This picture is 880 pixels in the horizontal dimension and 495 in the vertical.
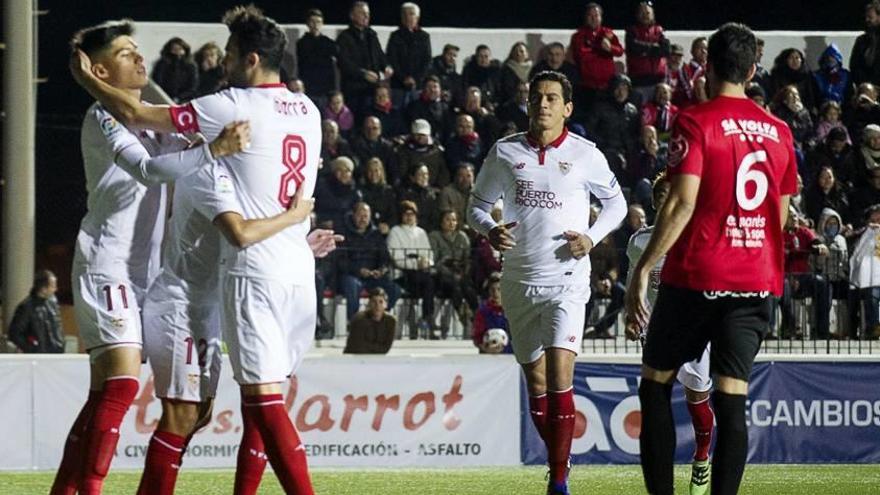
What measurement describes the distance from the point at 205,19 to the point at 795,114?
9.43m

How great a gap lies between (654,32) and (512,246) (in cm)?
1188

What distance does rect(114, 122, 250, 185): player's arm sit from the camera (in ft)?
23.5

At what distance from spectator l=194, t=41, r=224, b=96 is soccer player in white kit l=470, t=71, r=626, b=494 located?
33.2 ft

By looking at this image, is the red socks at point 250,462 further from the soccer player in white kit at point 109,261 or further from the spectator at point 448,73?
the spectator at point 448,73

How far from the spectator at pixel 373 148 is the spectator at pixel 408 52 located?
4.47 feet

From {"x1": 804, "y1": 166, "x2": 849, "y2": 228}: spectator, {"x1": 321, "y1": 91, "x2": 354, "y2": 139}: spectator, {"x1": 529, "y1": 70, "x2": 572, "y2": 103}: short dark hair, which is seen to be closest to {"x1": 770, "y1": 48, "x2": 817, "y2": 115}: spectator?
{"x1": 804, "y1": 166, "x2": 849, "y2": 228}: spectator

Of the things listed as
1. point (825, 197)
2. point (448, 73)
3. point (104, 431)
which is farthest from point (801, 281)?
point (104, 431)

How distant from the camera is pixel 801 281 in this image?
17750mm

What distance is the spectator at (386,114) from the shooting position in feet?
68.1

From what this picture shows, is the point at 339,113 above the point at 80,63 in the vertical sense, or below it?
below

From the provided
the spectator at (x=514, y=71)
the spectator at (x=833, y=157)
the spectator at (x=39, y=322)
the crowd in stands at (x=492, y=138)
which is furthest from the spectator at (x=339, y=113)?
the spectator at (x=833, y=157)

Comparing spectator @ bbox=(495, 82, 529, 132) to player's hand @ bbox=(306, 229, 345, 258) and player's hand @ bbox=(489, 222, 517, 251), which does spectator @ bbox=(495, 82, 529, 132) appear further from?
player's hand @ bbox=(306, 229, 345, 258)

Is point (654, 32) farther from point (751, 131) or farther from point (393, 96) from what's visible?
point (751, 131)

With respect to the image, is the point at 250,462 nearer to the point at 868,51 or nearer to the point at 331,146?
the point at 331,146
